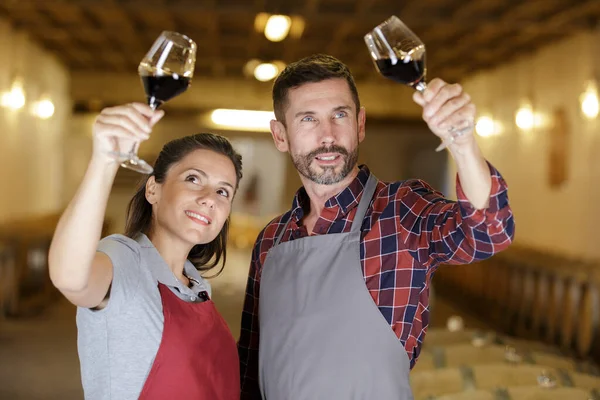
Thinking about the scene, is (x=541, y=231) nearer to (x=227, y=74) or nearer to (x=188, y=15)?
(x=188, y=15)

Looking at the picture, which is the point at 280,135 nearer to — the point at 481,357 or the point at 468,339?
the point at 481,357

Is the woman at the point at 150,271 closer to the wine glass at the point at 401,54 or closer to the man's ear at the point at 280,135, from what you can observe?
the man's ear at the point at 280,135

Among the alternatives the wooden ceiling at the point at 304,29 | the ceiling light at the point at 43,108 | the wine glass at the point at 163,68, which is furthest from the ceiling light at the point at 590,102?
the ceiling light at the point at 43,108

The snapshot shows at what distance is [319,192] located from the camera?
2.02 metres

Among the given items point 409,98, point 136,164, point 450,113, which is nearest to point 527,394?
point 450,113

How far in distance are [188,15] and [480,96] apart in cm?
598

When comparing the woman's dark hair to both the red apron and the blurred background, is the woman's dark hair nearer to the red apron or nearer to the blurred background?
the red apron

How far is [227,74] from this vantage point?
516 inches

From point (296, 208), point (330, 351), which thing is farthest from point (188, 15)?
point (330, 351)

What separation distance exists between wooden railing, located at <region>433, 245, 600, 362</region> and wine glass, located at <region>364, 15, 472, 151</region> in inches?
170

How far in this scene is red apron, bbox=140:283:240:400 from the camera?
1566mm

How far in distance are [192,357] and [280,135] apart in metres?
0.79

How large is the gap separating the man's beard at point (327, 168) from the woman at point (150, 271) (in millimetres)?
226

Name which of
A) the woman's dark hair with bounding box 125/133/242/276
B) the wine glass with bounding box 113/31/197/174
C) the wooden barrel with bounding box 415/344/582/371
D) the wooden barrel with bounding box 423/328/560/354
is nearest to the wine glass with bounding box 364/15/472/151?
the wine glass with bounding box 113/31/197/174
